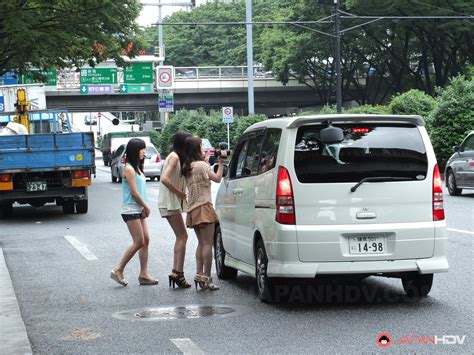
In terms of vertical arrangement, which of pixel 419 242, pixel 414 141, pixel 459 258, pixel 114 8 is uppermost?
pixel 114 8

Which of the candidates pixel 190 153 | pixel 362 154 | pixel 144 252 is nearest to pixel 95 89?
pixel 144 252

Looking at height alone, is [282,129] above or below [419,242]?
above

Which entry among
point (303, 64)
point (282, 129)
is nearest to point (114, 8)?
point (282, 129)

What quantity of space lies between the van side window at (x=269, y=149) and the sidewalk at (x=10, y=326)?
2.72m

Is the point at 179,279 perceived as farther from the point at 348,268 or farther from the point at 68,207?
the point at 68,207

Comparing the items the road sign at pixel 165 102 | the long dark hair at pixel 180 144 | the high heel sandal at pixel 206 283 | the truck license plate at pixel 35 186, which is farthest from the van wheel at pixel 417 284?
the road sign at pixel 165 102

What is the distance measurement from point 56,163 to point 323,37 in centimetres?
4006

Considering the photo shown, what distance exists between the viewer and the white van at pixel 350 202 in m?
8.99

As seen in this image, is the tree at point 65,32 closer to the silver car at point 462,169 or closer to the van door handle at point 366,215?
the silver car at point 462,169

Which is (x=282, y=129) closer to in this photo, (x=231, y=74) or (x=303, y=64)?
(x=303, y=64)

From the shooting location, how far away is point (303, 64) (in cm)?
6631

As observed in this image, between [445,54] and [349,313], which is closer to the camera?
[349,313]

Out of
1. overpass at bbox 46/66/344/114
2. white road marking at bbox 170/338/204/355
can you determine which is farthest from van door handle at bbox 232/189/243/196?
overpass at bbox 46/66/344/114

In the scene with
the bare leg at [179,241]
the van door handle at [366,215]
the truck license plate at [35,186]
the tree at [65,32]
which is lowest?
the truck license plate at [35,186]
